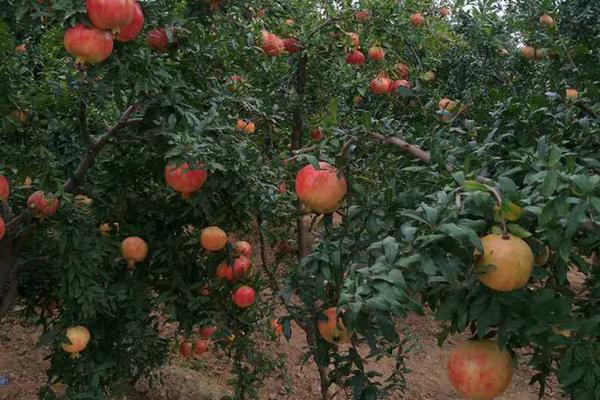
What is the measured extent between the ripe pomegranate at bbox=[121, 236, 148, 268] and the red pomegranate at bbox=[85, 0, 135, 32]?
1208 millimetres

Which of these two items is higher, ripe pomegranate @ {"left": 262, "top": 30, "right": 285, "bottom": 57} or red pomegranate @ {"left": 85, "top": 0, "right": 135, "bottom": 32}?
red pomegranate @ {"left": 85, "top": 0, "right": 135, "bottom": 32}

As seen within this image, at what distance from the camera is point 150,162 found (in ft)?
9.73

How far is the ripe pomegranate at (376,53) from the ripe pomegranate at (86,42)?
242 centimetres

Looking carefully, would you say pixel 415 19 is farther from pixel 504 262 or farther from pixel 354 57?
pixel 504 262

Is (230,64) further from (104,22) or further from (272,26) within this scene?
(104,22)

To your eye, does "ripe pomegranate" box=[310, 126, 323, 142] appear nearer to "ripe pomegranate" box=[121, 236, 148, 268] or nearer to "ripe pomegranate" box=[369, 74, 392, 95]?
"ripe pomegranate" box=[369, 74, 392, 95]

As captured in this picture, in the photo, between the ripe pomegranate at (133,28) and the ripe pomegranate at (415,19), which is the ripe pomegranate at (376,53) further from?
the ripe pomegranate at (133,28)

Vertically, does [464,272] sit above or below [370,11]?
above

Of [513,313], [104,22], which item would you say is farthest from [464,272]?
[104,22]

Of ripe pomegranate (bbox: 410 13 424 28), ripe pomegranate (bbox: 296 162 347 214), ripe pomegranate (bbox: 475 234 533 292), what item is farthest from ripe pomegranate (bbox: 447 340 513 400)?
ripe pomegranate (bbox: 410 13 424 28)

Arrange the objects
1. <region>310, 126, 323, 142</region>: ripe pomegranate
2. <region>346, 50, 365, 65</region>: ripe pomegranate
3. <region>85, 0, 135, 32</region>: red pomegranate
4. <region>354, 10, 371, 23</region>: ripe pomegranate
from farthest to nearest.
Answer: <region>346, 50, 365, 65</region>: ripe pomegranate, <region>354, 10, 371, 23</region>: ripe pomegranate, <region>310, 126, 323, 142</region>: ripe pomegranate, <region>85, 0, 135, 32</region>: red pomegranate

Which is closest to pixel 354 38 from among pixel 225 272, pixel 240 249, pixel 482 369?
pixel 240 249

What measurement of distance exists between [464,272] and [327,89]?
10.6ft

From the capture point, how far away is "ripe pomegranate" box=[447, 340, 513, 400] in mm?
1466
